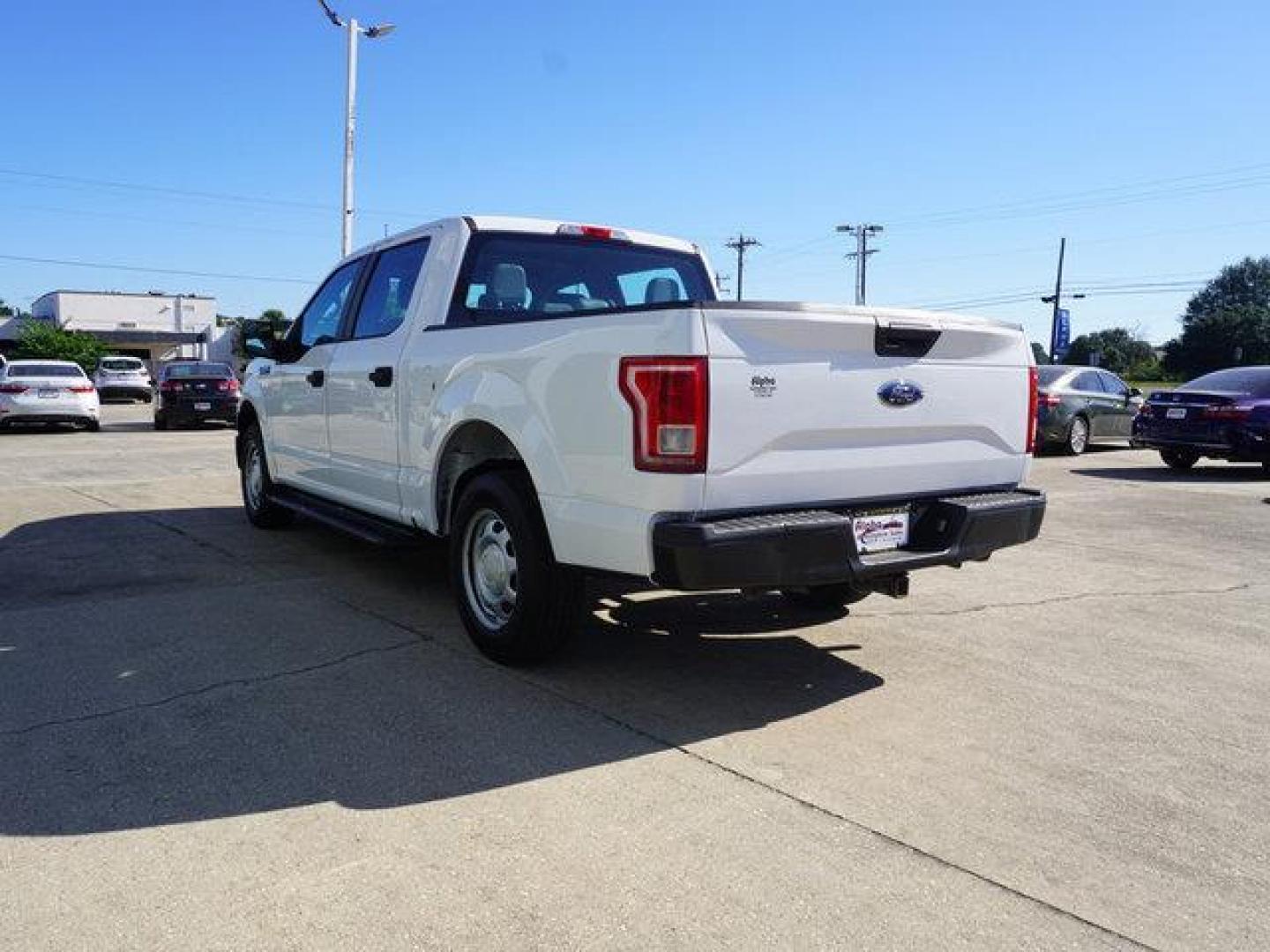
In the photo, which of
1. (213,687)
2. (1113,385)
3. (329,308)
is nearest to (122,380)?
(1113,385)

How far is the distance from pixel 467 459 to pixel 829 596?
219 cm

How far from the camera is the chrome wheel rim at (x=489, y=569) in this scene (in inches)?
173

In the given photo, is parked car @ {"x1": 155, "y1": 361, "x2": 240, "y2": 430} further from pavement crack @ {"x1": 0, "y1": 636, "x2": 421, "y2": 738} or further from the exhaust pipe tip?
the exhaust pipe tip

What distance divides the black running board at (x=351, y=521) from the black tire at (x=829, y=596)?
2.12 metres

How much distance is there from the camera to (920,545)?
13.6ft

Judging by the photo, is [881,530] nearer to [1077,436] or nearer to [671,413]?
[671,413]

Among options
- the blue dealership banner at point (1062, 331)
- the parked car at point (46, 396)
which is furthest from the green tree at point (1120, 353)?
the parked car at point (46, 396)

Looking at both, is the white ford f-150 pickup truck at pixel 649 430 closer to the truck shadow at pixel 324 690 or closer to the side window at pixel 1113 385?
the truck shadow at pixel 324 690

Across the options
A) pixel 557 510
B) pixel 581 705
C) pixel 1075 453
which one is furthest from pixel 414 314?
pixel 1075 453

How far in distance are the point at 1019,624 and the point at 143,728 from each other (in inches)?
172

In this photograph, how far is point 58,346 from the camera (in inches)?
2131

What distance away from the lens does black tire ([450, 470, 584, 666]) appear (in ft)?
13.5

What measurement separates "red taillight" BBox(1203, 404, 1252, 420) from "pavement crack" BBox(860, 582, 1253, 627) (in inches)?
292

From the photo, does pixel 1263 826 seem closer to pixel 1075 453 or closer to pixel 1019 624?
pixel 1019 624
